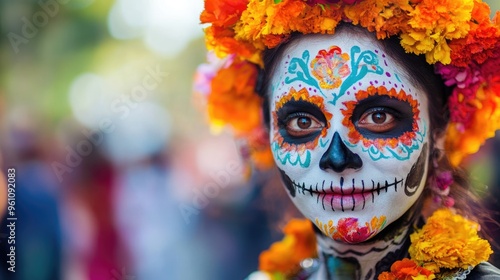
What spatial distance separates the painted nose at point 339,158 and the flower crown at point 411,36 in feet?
1.43

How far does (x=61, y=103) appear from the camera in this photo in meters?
5.47

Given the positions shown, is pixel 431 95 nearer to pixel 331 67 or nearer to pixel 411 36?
pixel 411 36

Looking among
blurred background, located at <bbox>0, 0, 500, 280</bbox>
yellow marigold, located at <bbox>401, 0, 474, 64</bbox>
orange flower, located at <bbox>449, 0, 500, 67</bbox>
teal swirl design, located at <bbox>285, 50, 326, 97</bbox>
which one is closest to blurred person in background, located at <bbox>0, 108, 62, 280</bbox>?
blurred background, located at <bbox>0, 0, 500, 280</bbox>

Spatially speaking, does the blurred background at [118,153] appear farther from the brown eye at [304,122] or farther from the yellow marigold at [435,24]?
the yellow marigold at [435,24]

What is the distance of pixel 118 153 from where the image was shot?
5168mm

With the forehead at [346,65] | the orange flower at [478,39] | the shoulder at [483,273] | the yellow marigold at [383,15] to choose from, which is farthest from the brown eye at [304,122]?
the shoulder at [483,273]

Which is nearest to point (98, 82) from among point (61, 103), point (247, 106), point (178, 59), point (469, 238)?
point (61, 103)

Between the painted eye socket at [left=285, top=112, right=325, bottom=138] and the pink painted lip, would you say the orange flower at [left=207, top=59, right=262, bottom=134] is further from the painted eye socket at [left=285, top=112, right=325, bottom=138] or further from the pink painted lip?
the pink painted lip

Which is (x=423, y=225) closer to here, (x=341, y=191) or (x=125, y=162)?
(x=341, y=191)

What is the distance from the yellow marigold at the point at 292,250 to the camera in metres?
3.32

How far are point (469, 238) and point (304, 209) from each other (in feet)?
2.11

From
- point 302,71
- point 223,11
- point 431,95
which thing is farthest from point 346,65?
point 223,11

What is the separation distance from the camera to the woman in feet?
8.13

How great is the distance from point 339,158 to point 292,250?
1.04 meters
